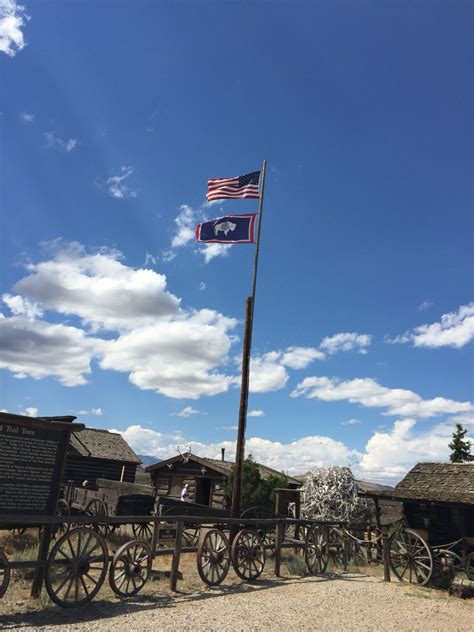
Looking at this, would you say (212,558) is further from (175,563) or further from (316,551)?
(316,551)

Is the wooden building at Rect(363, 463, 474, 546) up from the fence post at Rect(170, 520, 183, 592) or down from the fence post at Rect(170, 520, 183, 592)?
up

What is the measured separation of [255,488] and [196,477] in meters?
3.96

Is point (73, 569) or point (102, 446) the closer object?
point (73, 569)

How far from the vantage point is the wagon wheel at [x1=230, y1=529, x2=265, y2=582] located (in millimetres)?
10328

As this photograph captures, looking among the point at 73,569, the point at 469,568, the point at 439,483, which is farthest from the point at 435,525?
the point at 73,569

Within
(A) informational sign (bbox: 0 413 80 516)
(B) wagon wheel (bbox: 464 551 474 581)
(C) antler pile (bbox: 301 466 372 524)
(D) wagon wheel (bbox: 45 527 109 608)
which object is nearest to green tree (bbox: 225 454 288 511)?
(C) antler pile (bbox: 301 466 372 524)

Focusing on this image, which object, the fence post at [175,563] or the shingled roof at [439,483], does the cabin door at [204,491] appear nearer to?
the shingled roof at [439,483]

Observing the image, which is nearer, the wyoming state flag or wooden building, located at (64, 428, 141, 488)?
the wyoming state flag

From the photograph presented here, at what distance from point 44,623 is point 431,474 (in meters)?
13.3

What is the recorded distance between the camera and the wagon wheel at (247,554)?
407 inches

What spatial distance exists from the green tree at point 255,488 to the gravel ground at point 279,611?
10.9 metres

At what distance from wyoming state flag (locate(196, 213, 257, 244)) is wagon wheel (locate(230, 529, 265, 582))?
839cm

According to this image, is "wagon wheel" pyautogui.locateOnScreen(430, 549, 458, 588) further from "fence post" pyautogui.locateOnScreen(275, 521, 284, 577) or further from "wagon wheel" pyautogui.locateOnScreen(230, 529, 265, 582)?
"wagon wheel" pyautogui.locateOnScreen(230, 529, 265, 582)

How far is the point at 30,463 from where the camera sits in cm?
755
